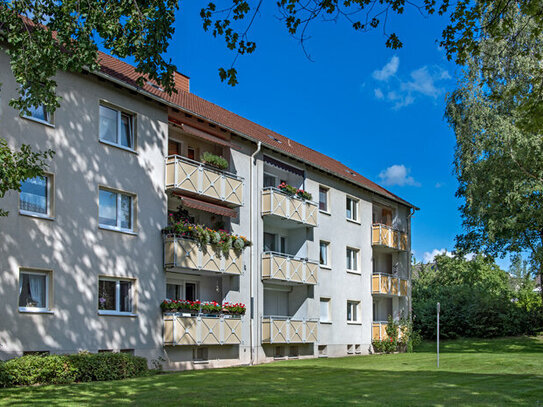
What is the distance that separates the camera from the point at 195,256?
23172mm

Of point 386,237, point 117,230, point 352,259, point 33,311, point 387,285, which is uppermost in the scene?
point 386,237

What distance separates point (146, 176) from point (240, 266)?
18.4ft

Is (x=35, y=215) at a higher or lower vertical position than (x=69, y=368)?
higher

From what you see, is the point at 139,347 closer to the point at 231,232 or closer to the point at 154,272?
the point at 154,272

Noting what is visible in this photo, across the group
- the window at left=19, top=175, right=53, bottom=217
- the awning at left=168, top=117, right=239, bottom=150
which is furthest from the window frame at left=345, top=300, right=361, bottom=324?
the window at left=19, top=175, right=53, bottom=217

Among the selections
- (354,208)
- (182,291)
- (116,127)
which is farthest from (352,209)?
(116,127)

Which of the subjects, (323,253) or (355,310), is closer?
(323,253)

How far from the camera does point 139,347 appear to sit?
69.6 feet

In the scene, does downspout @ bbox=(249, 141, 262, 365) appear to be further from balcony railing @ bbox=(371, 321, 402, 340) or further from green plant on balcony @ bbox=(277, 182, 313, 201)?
balcony railing @ bbox=(371, 321, 402, 340)

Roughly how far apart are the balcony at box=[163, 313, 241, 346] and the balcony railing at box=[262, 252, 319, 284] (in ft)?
10.1

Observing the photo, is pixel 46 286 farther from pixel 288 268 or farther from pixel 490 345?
pixel 490 345

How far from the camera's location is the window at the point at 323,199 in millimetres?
33438

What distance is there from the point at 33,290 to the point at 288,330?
12.8 meters

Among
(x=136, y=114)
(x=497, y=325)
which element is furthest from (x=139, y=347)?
(x=497, y=325)
